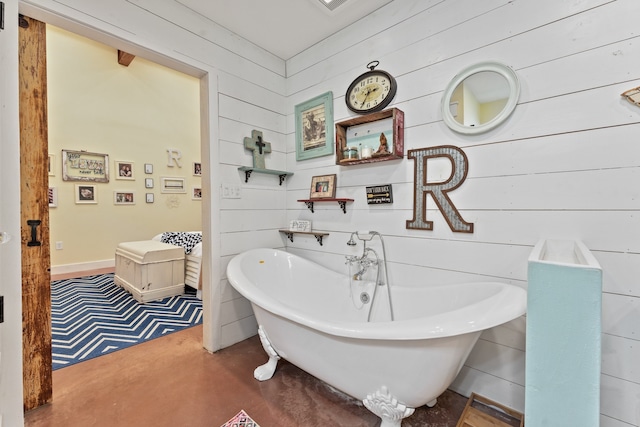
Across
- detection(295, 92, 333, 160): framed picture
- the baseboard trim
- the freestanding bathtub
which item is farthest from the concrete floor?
the baseboard trim

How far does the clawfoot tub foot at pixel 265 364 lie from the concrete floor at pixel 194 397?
0.11 ft

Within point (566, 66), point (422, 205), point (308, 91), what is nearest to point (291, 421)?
point (422, 205)

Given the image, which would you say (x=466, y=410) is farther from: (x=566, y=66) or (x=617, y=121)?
(x=566, y=66)

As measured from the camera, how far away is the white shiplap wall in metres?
1.15

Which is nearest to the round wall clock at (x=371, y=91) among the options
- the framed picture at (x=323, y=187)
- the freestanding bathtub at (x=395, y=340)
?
the framed picture at (x=323, y=187)

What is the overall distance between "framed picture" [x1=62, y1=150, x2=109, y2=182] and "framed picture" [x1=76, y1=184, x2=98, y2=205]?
11 cm

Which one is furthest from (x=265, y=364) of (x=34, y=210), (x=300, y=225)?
(x=34, y=210)

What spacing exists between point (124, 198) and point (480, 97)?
5.25 metres

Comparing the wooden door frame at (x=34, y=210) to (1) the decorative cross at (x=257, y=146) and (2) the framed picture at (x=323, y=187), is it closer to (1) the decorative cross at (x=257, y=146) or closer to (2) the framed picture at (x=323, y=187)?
(1) the decorative cross at (x=257, y=146)

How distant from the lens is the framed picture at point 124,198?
448 centimetres

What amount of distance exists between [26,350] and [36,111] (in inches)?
49.0

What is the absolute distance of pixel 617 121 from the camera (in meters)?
1.15

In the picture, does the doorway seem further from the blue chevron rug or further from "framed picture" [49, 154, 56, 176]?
"framed picture" [49, 154, 56, 176]

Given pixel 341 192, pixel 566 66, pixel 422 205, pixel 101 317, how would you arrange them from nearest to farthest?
pixel 566 66 → pixel 422 205 → pixel 341 192 → pixel 101 317
